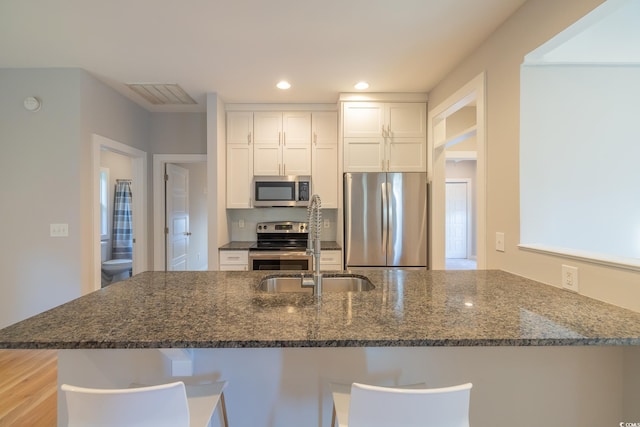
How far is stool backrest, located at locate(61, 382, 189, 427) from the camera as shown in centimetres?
77

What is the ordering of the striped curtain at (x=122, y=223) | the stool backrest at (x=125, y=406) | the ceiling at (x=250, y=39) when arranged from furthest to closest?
the striped curtain at (x=122, y=223)
the ceiling at (x=250, y=39)
the stool backrest at (x=125, y=406)

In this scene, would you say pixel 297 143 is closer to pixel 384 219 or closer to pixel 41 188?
pixel 384 219

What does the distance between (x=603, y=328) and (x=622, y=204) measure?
125 cm

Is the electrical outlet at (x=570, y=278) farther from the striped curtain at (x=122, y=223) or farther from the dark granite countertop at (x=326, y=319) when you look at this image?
the striped curtain at (x=122, y=223)

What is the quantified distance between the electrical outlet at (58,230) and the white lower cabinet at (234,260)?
1306 millimetres

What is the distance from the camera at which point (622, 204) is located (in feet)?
5.92

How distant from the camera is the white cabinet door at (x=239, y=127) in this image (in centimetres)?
354

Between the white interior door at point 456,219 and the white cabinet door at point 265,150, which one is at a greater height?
the white cabinet door at point 265,150

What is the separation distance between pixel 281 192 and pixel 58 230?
2.03 meters

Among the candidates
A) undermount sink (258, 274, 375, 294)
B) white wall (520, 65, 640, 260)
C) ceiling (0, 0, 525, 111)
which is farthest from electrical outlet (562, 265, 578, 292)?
ceiling (0, 0, 525, 111)

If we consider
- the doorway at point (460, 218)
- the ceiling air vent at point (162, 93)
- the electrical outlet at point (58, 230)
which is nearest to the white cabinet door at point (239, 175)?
the ceiling air vent at point (162, 93)

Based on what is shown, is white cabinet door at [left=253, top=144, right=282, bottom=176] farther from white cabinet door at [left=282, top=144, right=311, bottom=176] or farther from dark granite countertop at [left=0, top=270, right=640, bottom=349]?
dark granite countertop at [left=0, top=270, right=640, bottom=349]

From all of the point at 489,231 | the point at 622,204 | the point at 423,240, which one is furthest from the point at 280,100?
the point at 622,204

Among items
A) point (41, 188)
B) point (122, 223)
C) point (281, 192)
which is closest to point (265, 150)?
point (281, 192)
